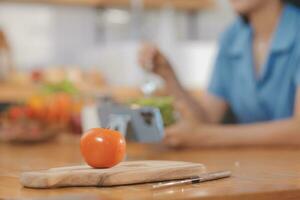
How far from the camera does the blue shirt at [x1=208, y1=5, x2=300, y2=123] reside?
2373mm

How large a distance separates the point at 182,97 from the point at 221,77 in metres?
0.22

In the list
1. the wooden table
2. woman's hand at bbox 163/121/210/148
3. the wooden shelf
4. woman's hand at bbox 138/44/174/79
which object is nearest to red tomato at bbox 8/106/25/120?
the wooden table

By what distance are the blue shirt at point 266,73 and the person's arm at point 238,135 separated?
0.20 meters

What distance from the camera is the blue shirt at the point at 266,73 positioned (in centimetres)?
237

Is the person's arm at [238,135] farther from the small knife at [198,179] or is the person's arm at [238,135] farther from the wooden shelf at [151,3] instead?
the wooden shelf at [151,3]

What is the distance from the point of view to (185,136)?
211 cm

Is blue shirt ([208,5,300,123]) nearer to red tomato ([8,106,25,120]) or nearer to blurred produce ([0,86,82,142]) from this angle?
blurred produce ([0,86,82,142])

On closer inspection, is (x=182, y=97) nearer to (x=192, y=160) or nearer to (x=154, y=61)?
(x=154, y=61)

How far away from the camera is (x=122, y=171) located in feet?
3.87

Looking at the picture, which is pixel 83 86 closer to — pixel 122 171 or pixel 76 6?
pixel 76 6

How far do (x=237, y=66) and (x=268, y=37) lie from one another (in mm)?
143

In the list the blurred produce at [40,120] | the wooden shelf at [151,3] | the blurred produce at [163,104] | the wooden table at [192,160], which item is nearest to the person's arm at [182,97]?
the blurred produce at [163,104]

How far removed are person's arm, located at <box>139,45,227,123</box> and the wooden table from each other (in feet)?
0.73

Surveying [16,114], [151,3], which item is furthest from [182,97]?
[151,3]
